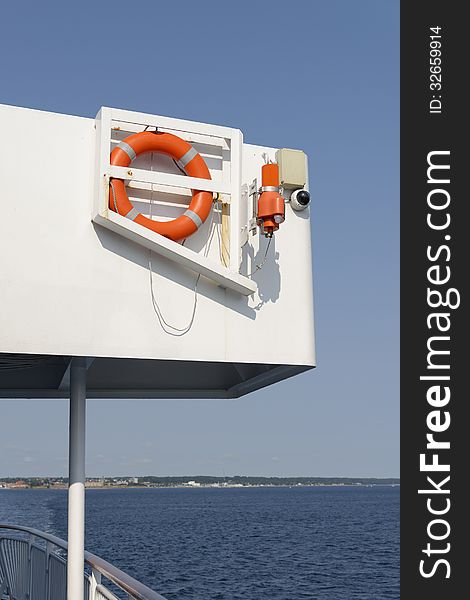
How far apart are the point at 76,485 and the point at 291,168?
2.05 meters

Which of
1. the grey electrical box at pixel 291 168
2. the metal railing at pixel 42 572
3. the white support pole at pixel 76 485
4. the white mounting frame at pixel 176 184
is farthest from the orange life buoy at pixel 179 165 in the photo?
the metal railing at pixel 42 572

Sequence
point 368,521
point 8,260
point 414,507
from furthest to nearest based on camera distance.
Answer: point 368,521, point 414,507, point 8,260

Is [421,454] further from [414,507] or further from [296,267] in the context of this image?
[296,267]

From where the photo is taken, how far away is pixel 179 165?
14.5ft

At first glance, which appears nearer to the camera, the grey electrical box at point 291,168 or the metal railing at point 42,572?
the metal railing at point 42,572

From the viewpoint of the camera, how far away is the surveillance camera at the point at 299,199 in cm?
463

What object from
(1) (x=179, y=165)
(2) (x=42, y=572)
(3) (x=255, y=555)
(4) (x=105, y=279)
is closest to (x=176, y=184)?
(1) (x=179, y=165)

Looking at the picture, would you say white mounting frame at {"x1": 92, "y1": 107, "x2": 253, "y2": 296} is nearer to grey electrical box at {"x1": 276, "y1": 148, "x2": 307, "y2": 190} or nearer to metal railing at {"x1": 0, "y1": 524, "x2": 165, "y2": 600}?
grey electrical box at {"x1": 276, "y1": 148, "x2": 307, "y2": 190}

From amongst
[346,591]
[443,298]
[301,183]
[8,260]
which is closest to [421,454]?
[443,298]

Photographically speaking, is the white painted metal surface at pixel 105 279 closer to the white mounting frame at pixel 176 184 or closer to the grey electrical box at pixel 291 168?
the white mounting frame at pixel 176 184

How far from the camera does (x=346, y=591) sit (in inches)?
1041

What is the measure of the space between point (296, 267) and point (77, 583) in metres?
2.02

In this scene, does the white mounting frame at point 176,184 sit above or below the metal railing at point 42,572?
above

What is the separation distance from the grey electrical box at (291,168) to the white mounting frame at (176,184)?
242mm
